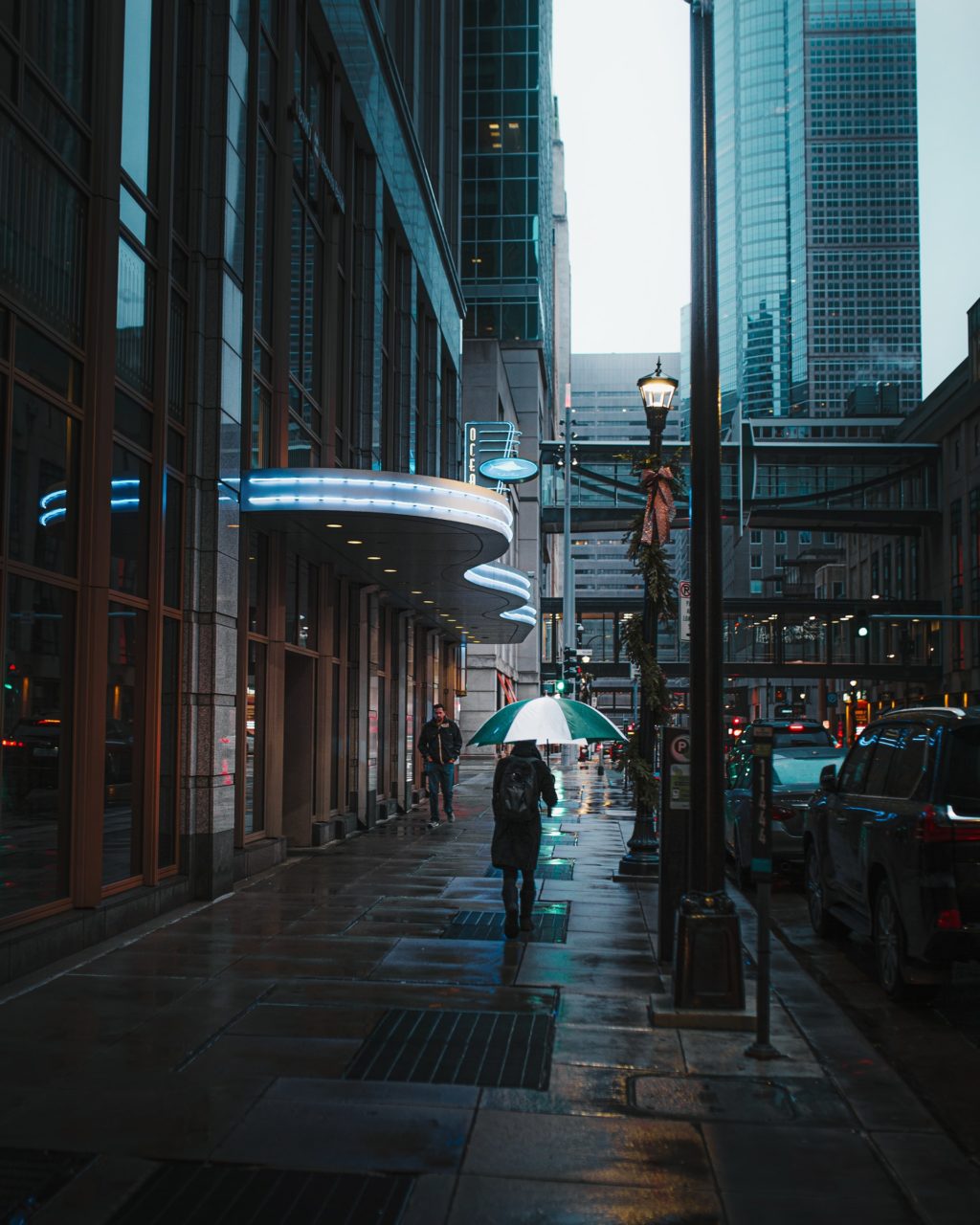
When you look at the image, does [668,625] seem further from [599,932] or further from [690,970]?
[690,970]

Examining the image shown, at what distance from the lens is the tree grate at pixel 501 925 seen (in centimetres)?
1116

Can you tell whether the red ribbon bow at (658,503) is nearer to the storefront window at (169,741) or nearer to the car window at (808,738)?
the storefront window at (169,741)

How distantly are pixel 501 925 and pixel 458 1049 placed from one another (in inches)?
172

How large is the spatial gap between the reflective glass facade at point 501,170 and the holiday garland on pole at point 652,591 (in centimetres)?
5174

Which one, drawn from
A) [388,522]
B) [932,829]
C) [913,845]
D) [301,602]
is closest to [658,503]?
[388,522]

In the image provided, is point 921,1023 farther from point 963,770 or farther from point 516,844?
point 516,844

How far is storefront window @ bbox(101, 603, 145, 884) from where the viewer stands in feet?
36.0

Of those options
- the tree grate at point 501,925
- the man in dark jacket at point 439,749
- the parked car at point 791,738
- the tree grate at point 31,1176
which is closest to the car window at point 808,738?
the parked car at point 791,738

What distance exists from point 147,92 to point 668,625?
10616 mm

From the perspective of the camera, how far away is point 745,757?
17.9 m

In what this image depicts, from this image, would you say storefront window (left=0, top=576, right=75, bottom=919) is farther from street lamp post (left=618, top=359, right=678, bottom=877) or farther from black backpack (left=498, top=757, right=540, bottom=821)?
street lamp post (left=618, top=359, right=678, bottom=877)

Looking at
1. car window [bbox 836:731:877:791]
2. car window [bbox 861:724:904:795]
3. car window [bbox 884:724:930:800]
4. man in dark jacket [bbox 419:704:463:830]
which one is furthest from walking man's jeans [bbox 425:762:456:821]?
car window [bbox 884:724:930:800]

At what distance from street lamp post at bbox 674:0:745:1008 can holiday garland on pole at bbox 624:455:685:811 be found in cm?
663

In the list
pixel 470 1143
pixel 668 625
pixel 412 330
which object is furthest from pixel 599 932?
pixel 412 330
